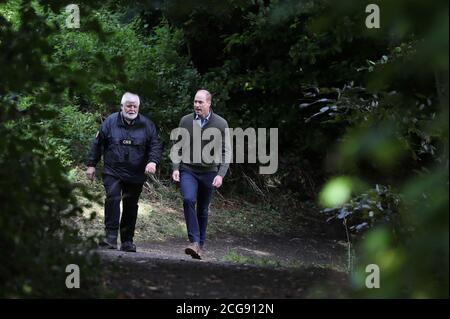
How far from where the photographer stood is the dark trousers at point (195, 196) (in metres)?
9.44

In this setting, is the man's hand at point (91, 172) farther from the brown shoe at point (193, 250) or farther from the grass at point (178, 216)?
the grass at point (178, 216)

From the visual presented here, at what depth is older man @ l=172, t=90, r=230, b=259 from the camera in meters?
9.42

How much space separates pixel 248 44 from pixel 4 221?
40.5ft

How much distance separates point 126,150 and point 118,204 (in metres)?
0.68

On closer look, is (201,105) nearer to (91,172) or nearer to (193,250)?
(91,172)

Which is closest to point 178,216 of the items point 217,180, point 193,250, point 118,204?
point 118,204

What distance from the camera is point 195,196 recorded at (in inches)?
373

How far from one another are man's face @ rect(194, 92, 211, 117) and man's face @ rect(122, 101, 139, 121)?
2.45 ft

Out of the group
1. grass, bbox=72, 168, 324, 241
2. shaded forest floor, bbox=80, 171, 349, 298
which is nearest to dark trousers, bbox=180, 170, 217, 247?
shaded forest floor, bbox=80, 171, 349, 298

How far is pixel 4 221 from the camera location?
4.34 metres

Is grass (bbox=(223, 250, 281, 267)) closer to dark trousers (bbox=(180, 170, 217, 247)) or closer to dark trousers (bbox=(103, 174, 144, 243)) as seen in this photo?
dark trousers (bbox=(180, 170, 217, 247))
